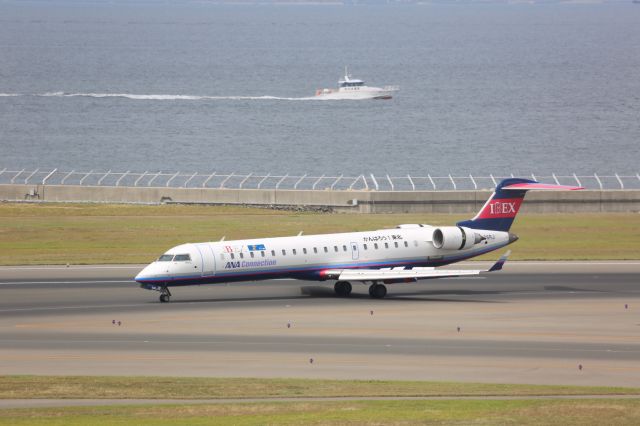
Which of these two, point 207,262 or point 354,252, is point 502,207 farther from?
point 207,262

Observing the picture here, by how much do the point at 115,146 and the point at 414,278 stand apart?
11479 centimetres

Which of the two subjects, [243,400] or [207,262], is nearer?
[243,400]

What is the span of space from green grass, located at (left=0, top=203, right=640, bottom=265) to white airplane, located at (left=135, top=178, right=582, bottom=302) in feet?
29.6

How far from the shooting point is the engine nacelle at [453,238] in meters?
56.4

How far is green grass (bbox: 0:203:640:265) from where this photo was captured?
68688mm

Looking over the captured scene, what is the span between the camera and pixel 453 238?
56531 millimetres

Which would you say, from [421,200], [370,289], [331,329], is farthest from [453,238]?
[421,200]

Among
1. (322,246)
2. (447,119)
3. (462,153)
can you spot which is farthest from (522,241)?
(447,119)

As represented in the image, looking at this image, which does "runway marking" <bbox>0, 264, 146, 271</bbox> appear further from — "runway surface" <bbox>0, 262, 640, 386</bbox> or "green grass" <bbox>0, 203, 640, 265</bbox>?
"runway surface" <bbox>0, 262, 640, 386</bbox>

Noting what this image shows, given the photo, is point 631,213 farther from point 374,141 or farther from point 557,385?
point 374,141

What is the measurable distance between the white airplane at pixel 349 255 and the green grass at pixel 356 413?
18836mm

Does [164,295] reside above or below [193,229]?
below

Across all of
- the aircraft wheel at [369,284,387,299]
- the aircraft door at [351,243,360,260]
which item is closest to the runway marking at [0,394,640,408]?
the aircraft wheel at [369,284,387,299]

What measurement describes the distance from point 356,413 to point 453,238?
25.8 m
